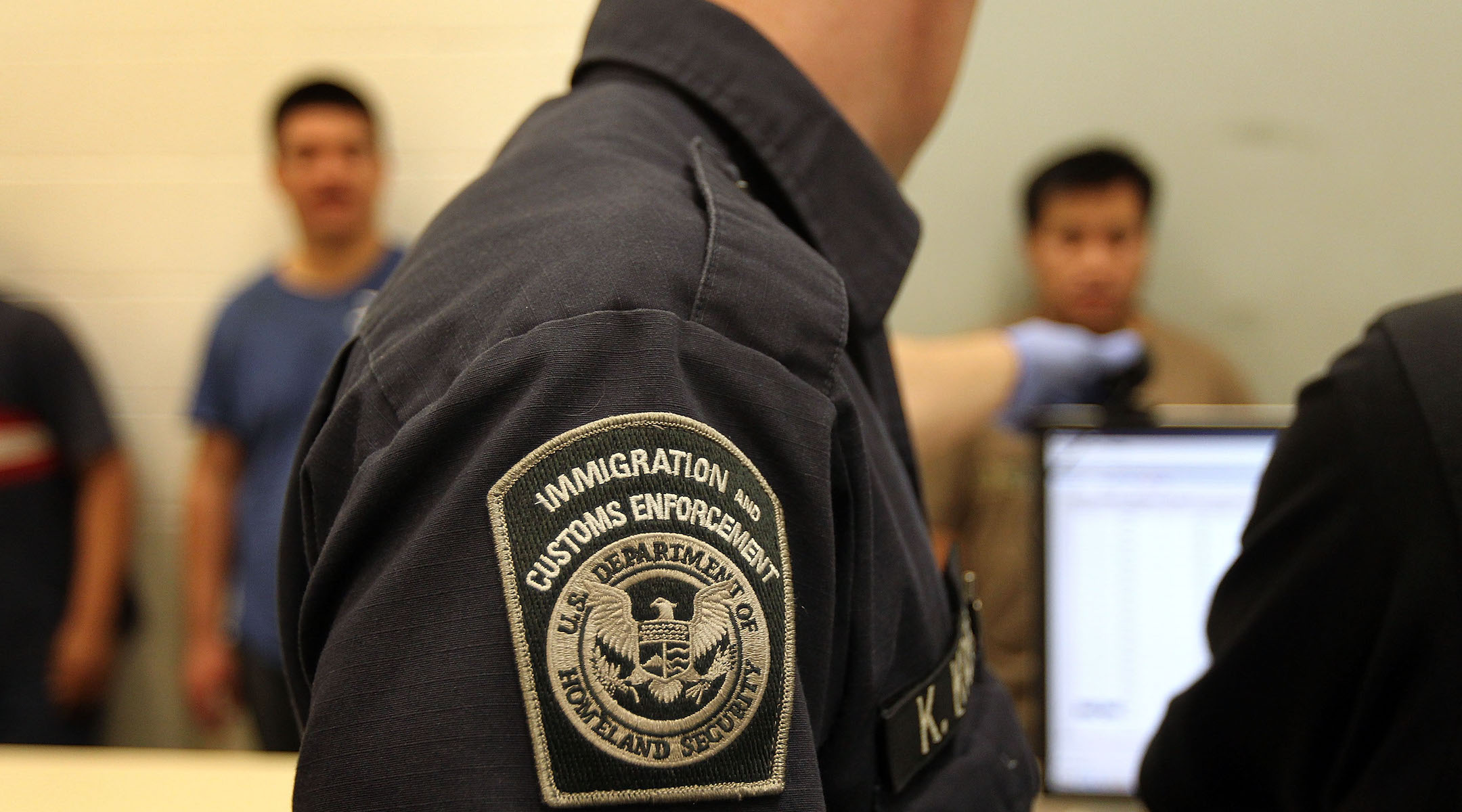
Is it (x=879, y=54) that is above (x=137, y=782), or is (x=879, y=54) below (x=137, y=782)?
above

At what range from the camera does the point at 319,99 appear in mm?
2055

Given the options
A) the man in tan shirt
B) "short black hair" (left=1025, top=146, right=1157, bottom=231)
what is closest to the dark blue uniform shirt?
the man in tan shirt

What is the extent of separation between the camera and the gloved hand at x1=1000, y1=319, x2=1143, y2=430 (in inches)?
48.6

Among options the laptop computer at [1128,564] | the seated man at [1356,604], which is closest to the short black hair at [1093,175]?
the laptop computer at [1128,564]

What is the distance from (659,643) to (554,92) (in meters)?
1.91

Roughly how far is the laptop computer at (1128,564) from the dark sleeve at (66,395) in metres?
1.99

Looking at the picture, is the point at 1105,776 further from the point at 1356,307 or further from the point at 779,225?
the point at 1356,307

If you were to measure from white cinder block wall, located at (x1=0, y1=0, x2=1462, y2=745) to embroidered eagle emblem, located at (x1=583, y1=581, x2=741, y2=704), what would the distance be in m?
1.46

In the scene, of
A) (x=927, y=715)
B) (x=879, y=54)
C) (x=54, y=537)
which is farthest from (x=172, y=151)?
(x=927, y=715)

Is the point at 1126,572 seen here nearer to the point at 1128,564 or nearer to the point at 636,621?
the point at 1128,564

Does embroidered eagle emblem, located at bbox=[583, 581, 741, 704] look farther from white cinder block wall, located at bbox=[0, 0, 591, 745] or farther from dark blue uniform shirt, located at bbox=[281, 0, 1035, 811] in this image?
white cinder block wall, located at bbox=[0, 0, 591, 745]

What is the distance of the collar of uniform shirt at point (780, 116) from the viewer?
0.57 meters

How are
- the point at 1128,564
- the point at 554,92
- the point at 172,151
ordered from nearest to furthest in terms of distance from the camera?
the point at 1128,564 < the point at 554,92 < the point at 172,151

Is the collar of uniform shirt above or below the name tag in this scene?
above
